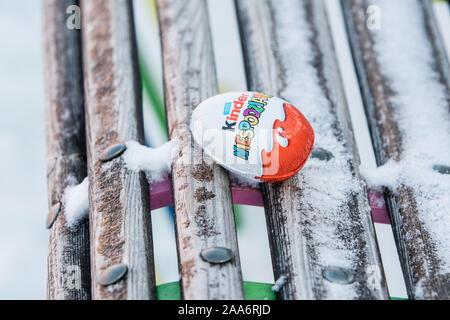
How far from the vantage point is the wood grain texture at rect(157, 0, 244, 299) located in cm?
168

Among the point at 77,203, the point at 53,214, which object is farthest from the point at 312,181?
the point at 53,214

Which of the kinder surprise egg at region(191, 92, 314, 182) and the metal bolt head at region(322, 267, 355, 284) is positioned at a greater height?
the kinder surprise egg at region(191, 92, 314, 182)

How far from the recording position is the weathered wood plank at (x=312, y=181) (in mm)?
1727

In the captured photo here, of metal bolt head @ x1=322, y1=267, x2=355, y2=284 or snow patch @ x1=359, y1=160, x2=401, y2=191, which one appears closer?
metal bolt head @ x1=322, y1=267, x2=355, y2=284

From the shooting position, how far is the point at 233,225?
6.06 feet

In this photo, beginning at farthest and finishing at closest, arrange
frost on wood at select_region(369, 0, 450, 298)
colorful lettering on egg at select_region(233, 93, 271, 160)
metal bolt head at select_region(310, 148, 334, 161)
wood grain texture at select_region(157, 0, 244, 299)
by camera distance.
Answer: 1. metal bolt head at select_region(310, 148, 334, 161)
2. frost on wood at select_region(369, 0, 450, 298)
3. colorful lettering on egg at select_region(233, 93, 271, 160)
4. wood grain texture at select_region(157, 0, 244, 299)

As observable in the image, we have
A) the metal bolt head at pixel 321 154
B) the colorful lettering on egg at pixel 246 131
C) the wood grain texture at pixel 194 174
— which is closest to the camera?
the wood grain texture at pixel 194 174

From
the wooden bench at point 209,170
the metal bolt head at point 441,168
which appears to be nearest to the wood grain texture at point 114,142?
the wooden bench at point 209,170

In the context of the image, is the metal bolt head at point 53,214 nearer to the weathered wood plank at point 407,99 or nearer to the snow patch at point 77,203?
the snow patch at point 77,203

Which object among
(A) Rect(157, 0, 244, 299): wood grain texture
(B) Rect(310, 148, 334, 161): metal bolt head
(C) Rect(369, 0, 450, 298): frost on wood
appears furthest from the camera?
(B) Rect(310, 148, 334, 161): metal bolt head

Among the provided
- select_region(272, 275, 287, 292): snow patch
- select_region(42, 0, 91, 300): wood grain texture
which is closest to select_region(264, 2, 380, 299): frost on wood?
select_region(272, 275, 287, 292): snow patch

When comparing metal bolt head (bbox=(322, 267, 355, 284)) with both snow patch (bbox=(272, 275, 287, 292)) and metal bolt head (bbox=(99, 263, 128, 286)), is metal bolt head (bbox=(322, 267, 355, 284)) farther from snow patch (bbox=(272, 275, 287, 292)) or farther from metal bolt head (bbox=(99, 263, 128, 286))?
metal bolt head (bbox=(99, 263, 128, 286))

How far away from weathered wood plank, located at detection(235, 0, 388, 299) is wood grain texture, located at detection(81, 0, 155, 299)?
0.46m
